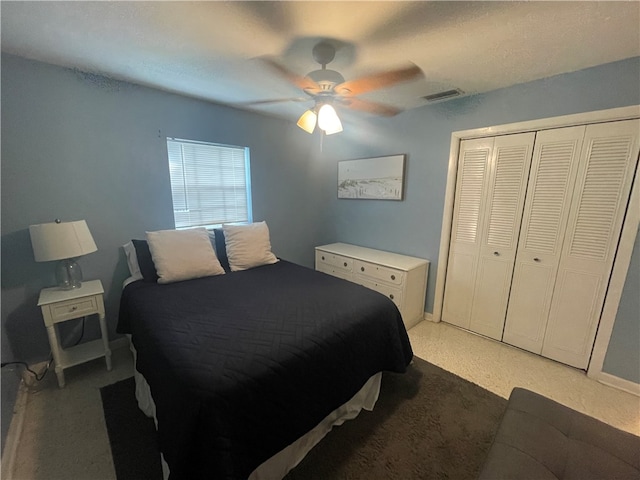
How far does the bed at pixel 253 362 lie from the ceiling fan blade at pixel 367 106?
139 cm

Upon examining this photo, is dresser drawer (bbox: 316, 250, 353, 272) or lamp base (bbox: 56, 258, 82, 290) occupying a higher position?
lamp base (bbox: 56, 258, 82, 290)

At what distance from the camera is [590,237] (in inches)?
75.7

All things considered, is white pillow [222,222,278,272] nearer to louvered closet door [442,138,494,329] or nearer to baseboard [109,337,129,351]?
baseboard [109,337,129,351]

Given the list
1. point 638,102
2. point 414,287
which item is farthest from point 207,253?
point 638,102

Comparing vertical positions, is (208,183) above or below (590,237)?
above

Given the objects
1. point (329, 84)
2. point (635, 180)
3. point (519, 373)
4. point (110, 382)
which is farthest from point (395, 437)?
point (635, 180)

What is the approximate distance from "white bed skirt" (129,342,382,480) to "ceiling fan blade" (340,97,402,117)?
1.97m

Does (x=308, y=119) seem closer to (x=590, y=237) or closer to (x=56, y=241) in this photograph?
(x=56, y=241)

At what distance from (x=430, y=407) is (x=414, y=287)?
3.81ft

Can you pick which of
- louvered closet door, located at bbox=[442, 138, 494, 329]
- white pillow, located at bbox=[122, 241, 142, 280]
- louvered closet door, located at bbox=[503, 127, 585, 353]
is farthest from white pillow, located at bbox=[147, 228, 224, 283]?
louvered closet door, located at bbox=[503, 127, 585, 353]

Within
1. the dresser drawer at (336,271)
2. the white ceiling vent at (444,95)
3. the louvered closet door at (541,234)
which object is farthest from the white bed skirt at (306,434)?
the white ceiling vent at (444,95)

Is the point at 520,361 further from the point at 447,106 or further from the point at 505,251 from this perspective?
the point at 447,106

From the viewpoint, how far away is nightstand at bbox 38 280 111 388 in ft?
5.76

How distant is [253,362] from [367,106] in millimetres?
2125
